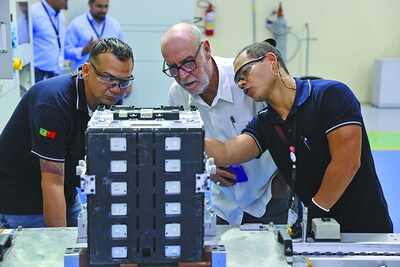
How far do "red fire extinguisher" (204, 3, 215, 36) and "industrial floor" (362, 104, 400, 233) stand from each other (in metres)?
2.37

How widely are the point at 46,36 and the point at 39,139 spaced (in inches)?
147

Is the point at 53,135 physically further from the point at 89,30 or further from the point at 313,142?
the point at 89,30

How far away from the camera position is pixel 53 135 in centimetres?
178

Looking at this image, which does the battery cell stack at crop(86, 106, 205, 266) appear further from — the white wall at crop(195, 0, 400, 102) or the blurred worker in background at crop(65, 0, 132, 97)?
the white wall at crop(195, 0, 400, 102)

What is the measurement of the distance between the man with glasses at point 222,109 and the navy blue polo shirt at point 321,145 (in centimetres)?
28

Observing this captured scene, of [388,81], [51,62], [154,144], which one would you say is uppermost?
[154,144]

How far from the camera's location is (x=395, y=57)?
7785mm

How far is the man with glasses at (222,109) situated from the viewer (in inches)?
77.6

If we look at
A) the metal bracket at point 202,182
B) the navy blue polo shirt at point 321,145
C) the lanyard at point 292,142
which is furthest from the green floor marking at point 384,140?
the metal bracket at point 202,182

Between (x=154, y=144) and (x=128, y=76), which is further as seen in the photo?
(x=128, y=76)

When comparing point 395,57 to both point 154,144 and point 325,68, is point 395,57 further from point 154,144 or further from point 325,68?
point 154,144

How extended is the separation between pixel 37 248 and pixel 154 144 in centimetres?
48

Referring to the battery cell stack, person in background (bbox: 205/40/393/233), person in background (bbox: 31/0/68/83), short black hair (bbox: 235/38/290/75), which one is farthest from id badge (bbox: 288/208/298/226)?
person in background (bbox: 31/0/68/83)

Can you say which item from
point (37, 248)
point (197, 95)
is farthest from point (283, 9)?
point (37, 248)
